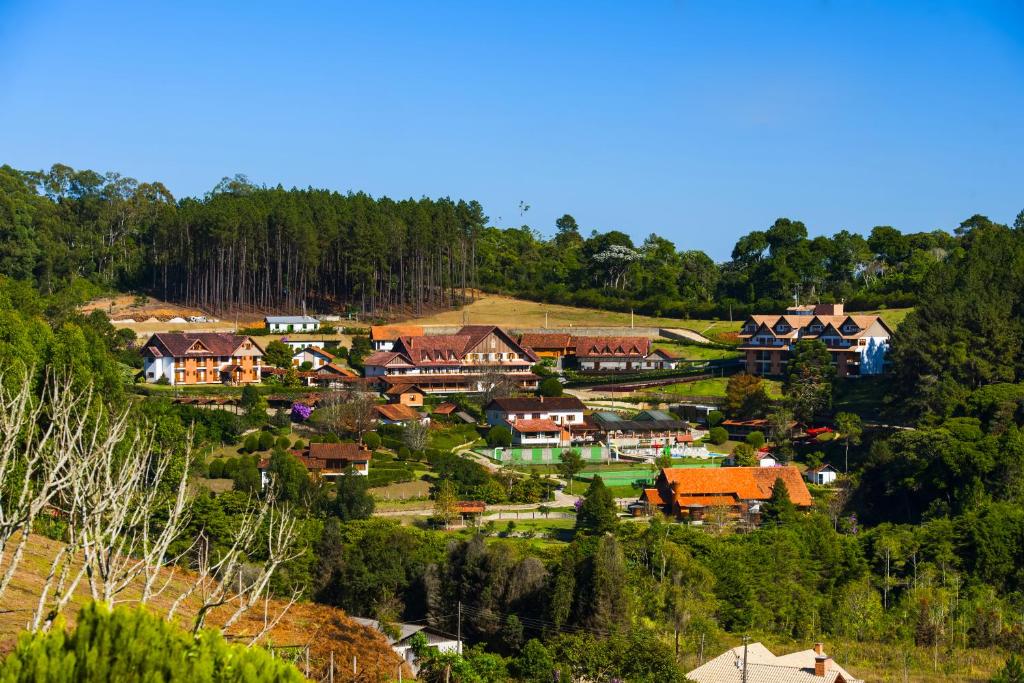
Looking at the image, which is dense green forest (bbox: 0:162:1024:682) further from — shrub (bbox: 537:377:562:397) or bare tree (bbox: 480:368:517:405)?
shrub (bbox: 537:377:562:397)

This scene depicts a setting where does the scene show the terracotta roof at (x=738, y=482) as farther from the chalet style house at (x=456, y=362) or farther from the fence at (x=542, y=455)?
the chalet style house at (x=456, y=362)

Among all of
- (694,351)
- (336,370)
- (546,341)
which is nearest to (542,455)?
(336,370)

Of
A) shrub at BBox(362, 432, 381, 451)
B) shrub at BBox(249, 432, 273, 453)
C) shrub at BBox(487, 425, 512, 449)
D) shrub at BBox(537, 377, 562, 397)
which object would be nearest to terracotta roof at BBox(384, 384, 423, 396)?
shrub at BBox(537, 377, 562, 397)

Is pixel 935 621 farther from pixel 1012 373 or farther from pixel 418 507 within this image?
pixel 1012 373

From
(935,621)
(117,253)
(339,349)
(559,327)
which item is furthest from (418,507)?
(117,253)

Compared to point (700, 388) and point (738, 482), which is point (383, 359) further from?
point (738, 482)

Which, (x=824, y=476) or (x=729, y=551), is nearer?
(x=729, y=551)
